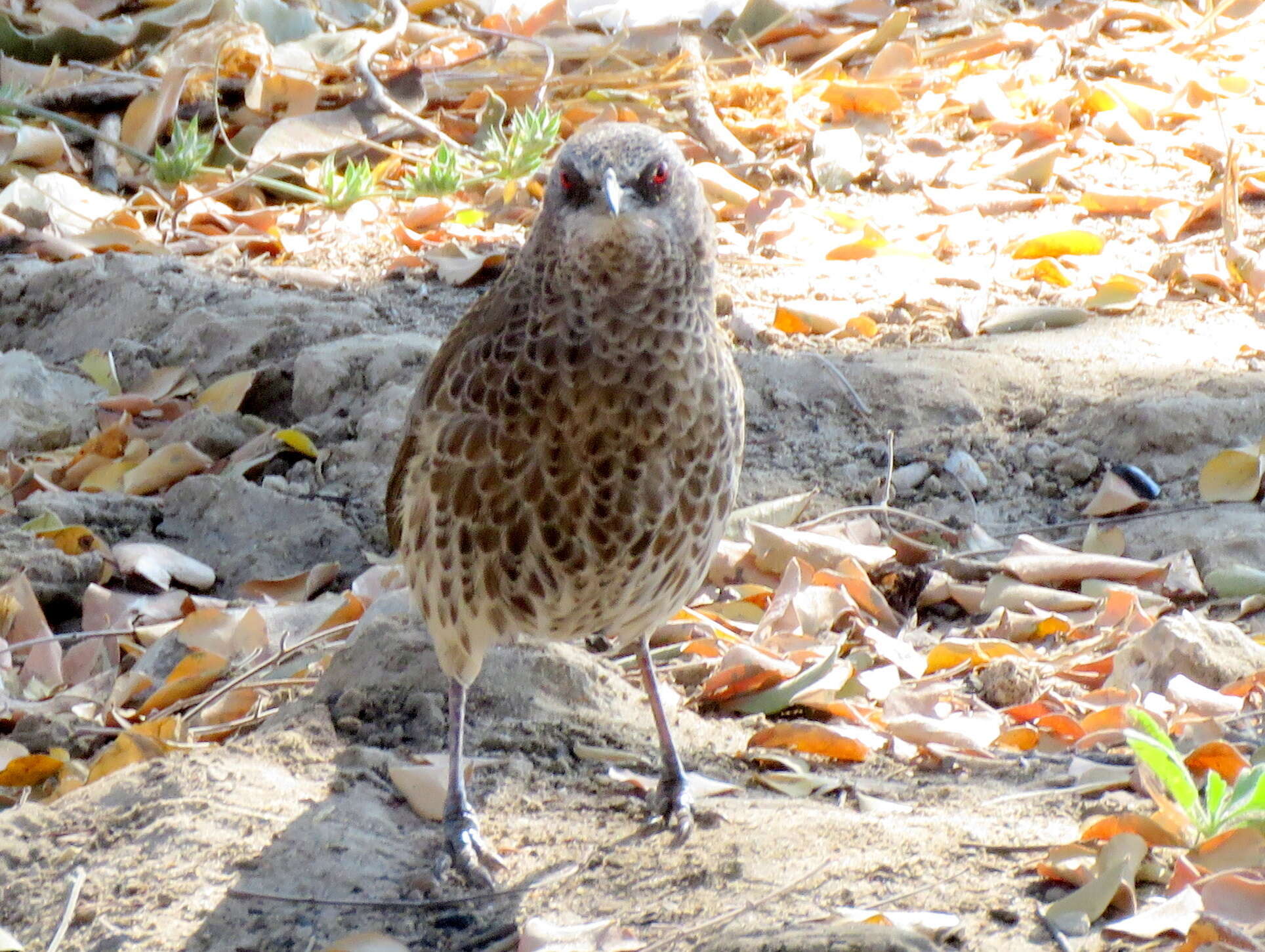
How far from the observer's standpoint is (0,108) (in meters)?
6.29

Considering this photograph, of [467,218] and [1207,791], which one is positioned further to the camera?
[467,218]

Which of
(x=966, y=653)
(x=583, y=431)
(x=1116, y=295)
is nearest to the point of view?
(x=583, y=431)

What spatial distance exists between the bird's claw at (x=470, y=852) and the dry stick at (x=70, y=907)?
0.63m

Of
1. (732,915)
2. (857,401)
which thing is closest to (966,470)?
(857,401)

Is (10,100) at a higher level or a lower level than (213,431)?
higher

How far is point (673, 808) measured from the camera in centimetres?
293

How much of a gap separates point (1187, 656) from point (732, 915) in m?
1.25

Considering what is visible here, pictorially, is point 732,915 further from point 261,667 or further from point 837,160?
point 837,160

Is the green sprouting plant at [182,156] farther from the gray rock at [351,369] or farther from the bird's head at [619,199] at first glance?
the bird's head at [619,199]

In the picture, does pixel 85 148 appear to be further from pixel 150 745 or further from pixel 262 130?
pixel 150 745

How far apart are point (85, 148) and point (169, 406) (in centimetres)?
228

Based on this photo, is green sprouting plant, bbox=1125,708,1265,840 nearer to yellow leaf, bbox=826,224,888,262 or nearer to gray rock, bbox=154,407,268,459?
gray rock, bbox=154,407,268,459

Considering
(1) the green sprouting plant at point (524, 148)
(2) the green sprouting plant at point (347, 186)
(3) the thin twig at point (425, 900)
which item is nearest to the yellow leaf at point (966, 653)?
(3) the thin twig at point (425, 900)

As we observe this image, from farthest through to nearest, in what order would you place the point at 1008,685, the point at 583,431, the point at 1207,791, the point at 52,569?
the point at 52,569, the point at 1008,685, the point at 583,431, the point at 1207,791
